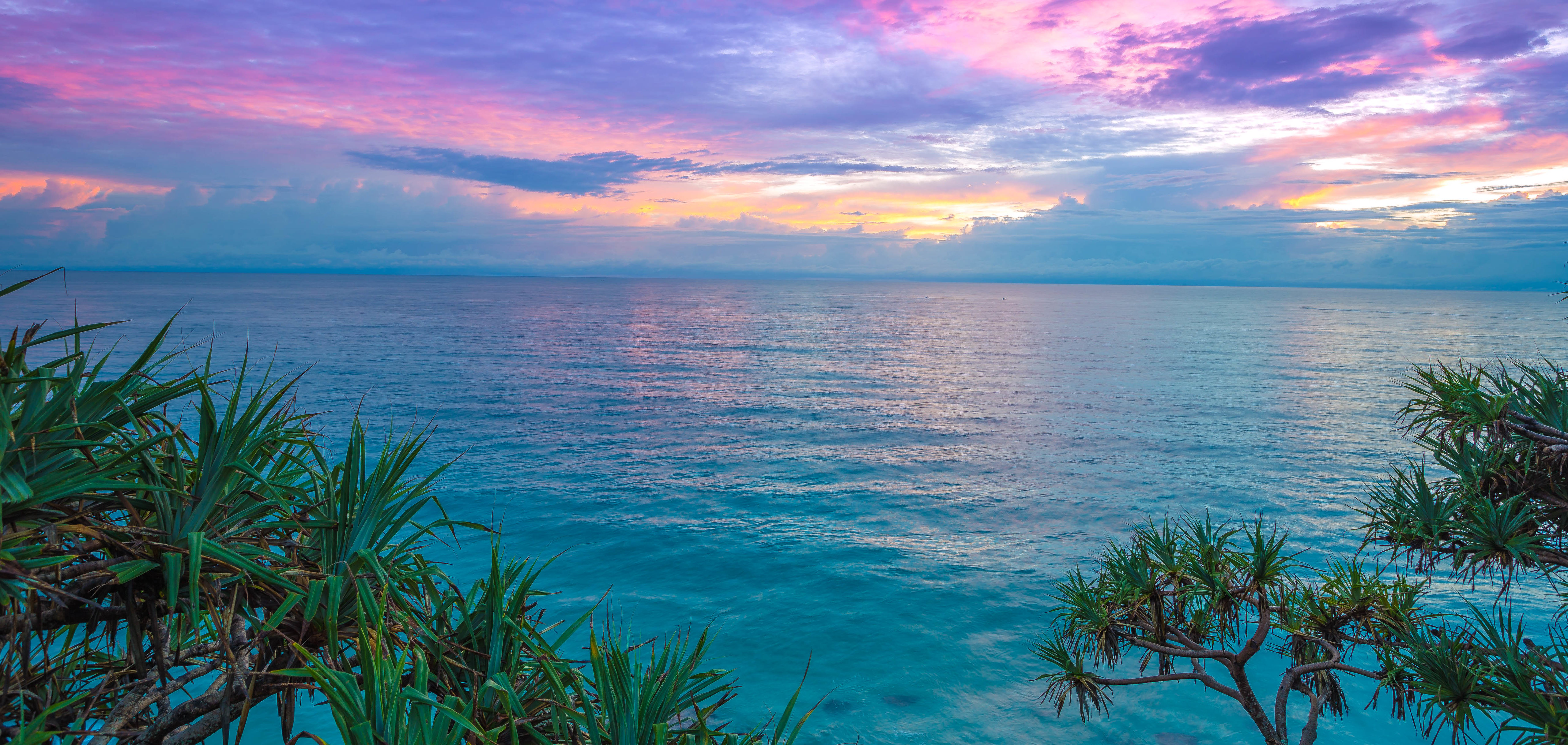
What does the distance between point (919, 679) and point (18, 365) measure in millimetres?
16212

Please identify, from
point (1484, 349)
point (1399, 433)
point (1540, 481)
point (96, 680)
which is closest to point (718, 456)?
point (96, 680)

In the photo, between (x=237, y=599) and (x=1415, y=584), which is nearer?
(x=237, y=599)

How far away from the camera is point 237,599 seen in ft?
17.1

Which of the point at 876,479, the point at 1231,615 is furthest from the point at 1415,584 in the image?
the point at 876,479

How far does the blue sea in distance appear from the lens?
17.2 m

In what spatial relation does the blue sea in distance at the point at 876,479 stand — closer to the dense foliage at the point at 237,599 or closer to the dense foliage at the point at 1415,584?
the dense foliage at the point at 1415,584

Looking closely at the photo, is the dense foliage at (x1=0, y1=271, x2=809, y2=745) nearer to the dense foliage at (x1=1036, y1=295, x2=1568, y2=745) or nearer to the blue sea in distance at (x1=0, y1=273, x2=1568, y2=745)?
the dense foliage at (x1=1036, y1=295, x2=1568, y2=745)

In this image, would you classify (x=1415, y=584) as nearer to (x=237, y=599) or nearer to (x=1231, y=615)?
(x=1231, y=615)

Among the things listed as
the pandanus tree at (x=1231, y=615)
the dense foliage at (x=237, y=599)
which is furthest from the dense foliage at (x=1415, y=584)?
the dense foliage at (x=237, y=599)

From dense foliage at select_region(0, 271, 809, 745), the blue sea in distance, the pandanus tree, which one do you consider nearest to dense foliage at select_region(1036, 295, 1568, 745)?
the pandanus tree

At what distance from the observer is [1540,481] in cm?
807

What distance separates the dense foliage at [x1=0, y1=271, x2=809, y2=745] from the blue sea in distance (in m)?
8.71

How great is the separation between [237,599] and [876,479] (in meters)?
28.1

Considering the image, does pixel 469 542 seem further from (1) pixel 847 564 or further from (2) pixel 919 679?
(2) pixel 919 679
